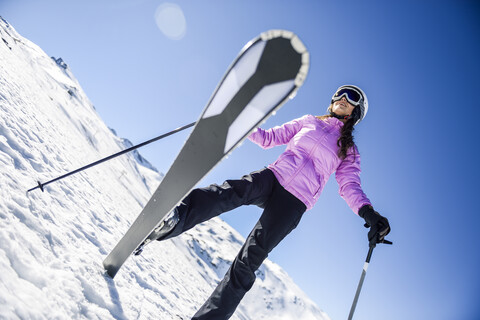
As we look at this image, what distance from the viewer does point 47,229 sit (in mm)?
1938

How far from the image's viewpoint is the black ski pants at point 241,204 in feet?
6.63

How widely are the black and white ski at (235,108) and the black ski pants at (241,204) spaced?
214 mm

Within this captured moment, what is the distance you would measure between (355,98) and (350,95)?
2.8 inches

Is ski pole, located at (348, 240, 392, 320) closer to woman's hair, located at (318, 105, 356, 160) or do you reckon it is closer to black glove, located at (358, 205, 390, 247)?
black glove, located at (358, 205, 390, 247)

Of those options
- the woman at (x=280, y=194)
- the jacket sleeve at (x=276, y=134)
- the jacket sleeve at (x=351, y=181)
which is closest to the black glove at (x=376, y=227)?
the woman at (x=280, y=194)

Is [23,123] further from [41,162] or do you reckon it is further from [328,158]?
[328,158]

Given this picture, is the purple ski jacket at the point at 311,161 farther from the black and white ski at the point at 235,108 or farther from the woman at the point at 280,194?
the black and white ski at the point at 235,108

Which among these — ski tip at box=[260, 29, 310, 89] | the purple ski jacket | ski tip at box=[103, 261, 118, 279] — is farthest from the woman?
ski tip at box=[260, 29, 310, 89]

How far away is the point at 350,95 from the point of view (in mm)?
3297

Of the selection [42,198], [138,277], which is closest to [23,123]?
[42,198]

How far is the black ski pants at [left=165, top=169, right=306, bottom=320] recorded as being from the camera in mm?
2021

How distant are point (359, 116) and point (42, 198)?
11.7ft

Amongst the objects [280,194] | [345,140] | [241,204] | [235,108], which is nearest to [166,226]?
[241,204]

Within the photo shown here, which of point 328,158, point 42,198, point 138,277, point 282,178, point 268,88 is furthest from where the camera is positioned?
point 138,277
